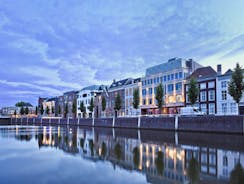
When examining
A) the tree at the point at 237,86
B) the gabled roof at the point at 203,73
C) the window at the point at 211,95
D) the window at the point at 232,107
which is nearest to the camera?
the tree at the point at 237,86

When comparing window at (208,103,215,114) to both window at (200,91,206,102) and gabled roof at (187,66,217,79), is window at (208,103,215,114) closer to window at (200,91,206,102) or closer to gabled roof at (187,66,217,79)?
window at (200,91,206,102)

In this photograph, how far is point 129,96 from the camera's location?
3344 inches

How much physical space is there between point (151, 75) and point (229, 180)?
64721 millimetres

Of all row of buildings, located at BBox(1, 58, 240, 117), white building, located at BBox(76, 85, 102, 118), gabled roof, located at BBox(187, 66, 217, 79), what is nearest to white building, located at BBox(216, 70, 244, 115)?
row of buildings, located at BBox(1, 58, 240, 117)

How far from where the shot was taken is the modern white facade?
67625 millimetres

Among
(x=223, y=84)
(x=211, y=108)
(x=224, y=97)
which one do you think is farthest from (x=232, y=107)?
(x=223, y=84)

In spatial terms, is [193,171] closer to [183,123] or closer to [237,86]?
[237,86]

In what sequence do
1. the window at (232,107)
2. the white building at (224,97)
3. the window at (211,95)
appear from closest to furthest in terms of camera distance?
the window at (232,107)
the white building at (224,97)
the window at (211,95)

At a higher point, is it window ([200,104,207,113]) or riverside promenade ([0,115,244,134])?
window ([200,104,207,113])

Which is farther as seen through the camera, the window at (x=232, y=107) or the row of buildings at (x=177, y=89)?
the row of buildings at (x=177, y=89)

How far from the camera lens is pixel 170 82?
70.6 meters

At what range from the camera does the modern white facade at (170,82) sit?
2662 inches

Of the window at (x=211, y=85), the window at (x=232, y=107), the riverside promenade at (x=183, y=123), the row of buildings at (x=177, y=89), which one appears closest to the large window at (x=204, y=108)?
the row of buildings at (x=177, y=89)

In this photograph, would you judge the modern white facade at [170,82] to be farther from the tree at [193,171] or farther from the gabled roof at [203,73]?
the tree at [193,171]
